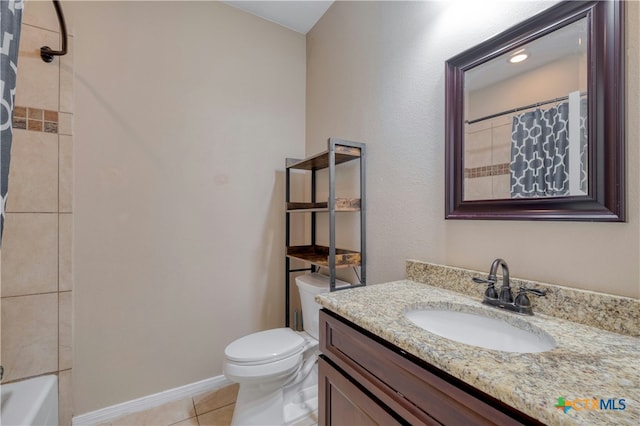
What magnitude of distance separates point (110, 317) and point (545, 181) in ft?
6.99

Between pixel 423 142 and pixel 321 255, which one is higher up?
pixel 423 142

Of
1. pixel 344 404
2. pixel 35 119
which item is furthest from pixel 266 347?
pixel 35 119

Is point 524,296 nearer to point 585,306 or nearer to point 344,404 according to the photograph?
point 585,306

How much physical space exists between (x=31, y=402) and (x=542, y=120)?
2.28 m

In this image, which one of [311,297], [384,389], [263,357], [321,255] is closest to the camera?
[384,389]

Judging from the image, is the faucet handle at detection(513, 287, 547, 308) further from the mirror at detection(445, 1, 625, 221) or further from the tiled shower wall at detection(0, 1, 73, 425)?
the tiled shower wall at detection(0, 1, 73, 425)

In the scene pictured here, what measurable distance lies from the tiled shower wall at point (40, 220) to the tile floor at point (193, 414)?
1.12ft

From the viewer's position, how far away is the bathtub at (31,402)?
1079mm

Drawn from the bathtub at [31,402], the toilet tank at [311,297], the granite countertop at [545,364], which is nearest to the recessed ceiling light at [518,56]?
the granite countertop at [545,364]

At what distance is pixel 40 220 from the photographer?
4.53 feet

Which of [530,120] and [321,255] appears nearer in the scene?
[530,120]

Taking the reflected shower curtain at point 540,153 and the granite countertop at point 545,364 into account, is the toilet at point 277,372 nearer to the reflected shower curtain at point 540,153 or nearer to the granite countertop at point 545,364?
the granite countertop at point 545,364

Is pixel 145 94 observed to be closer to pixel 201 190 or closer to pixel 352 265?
pixel 201 190

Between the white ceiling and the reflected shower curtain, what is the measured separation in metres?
1.59
